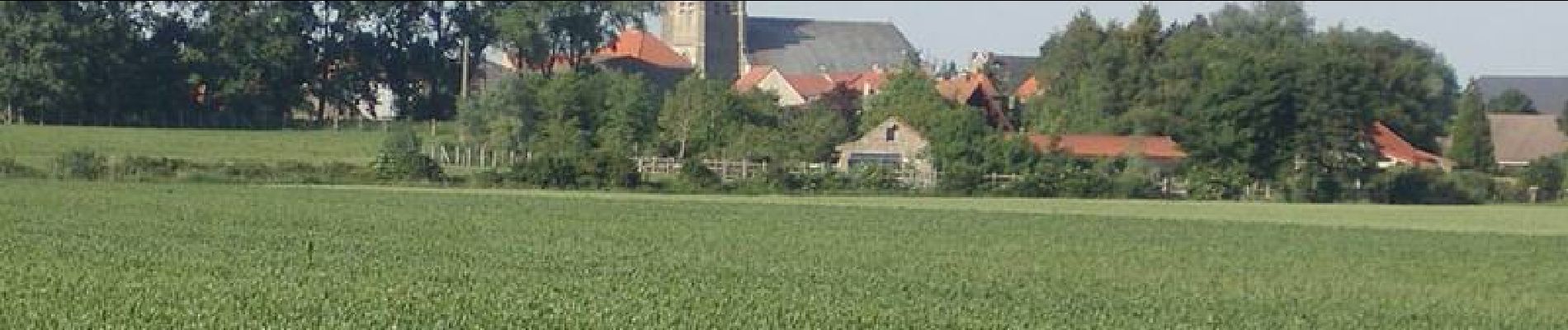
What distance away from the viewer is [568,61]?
403 feet

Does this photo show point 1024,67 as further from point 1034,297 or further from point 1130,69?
point 1034,297

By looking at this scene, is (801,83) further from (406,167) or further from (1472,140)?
(406,167)

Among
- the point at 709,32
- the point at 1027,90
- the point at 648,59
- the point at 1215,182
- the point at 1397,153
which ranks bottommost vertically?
the point at 1215,182

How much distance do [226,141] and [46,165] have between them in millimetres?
23332

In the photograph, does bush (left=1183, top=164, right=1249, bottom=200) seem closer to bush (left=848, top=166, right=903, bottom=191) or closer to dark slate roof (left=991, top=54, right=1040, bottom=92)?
bush (left=848, top=166, right=903, bottom=191)

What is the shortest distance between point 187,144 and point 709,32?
96.9 metres

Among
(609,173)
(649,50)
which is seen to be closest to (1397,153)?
(609,173)

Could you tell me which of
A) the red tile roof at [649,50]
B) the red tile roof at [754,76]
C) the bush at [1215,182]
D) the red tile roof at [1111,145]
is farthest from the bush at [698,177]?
the red tile roof at [649,50]

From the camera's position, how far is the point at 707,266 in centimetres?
2878

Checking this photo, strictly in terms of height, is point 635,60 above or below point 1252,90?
above

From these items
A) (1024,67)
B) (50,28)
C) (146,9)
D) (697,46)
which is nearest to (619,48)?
(697,46)

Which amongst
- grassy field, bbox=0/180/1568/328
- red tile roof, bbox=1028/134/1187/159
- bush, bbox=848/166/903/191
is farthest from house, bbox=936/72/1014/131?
grassy field, bbox=0/180/1568/328

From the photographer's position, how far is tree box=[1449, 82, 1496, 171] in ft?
375

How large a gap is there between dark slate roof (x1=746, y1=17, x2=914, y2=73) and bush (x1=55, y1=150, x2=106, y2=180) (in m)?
120
